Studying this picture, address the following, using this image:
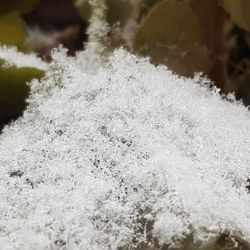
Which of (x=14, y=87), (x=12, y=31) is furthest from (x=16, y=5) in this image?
(x=14, y=87)

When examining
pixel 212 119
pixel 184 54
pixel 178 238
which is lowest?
pixel 178 238

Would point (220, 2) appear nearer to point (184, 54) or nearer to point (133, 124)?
point (184, 54)

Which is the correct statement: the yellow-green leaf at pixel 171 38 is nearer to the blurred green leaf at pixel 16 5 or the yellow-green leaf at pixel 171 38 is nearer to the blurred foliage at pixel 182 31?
the blurred foliage at pixel 182 31

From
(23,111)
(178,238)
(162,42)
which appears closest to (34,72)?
(23,111)

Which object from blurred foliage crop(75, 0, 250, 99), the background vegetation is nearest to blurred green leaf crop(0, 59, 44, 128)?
the background vegetation

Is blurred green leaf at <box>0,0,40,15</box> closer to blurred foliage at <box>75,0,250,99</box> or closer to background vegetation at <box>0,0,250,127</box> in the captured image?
background vegetation at <box>0,0,250,127</box>

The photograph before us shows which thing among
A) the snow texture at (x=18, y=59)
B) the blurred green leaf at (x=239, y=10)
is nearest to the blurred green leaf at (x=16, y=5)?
the snow texture at (x=18, y=59)

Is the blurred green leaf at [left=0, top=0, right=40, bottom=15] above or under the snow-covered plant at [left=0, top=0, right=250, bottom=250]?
above

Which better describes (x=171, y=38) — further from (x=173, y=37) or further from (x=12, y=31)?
(x=12, y=31)
